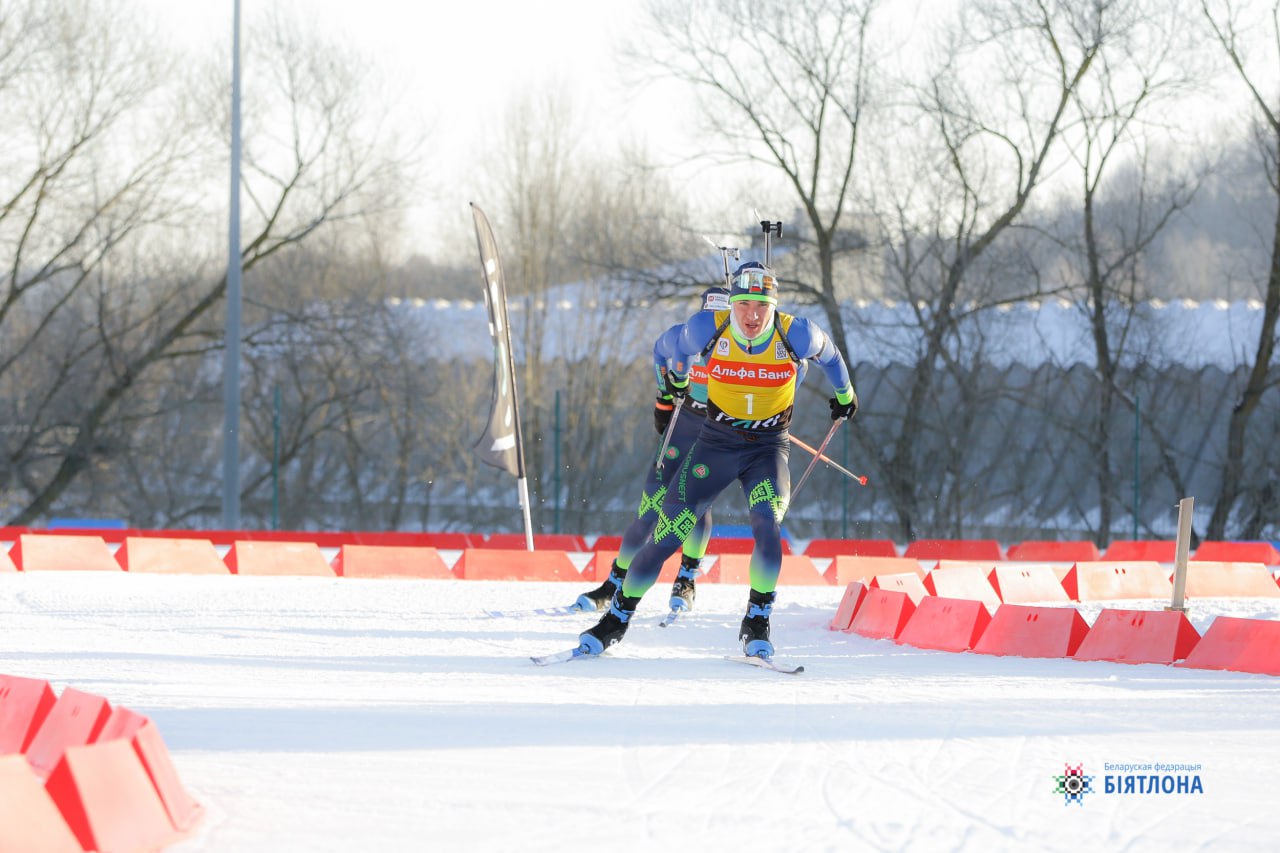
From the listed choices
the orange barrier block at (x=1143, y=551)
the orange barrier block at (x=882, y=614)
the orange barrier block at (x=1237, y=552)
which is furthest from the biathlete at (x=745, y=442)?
the orange barrier block at (x=1143, y=551)

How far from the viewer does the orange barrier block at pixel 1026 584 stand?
11656 mm

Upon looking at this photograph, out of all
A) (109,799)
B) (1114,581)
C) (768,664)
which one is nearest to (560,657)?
(768,664)

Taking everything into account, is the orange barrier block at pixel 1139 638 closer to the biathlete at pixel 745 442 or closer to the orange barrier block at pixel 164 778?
the biathlete at pixel 745 442

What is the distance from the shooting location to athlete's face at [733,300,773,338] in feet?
24.9

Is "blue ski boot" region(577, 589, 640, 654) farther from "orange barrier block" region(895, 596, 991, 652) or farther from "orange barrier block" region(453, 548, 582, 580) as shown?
"orange barrier block" region(453, 548, 582, 580)

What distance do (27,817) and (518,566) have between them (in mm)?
9957

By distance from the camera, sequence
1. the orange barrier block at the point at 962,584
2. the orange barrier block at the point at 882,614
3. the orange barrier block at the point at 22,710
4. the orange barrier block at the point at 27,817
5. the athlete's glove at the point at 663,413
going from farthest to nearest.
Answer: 1. the orange barrier block at the point at 962,584
2. the orange barrier block at the point at 882,614
3. the athlete's glove at the point at 663,413
4. the orange barrier block at the point at 22,710
5. the orange barrier block at the point at 27,817

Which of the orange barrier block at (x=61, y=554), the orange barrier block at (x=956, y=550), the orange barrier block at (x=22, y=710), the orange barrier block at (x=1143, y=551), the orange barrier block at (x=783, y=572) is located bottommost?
the orange barrier block at (x=956, y=550)

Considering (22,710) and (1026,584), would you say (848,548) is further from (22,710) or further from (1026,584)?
(22,710)

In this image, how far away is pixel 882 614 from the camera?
9352 millimetres

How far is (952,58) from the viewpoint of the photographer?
858 inches

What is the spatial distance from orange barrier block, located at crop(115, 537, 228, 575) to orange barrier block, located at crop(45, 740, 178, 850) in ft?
30.8

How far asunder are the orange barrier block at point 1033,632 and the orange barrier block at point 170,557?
7231mm

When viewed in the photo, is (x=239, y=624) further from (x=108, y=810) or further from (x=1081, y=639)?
(x=108, y=810)
